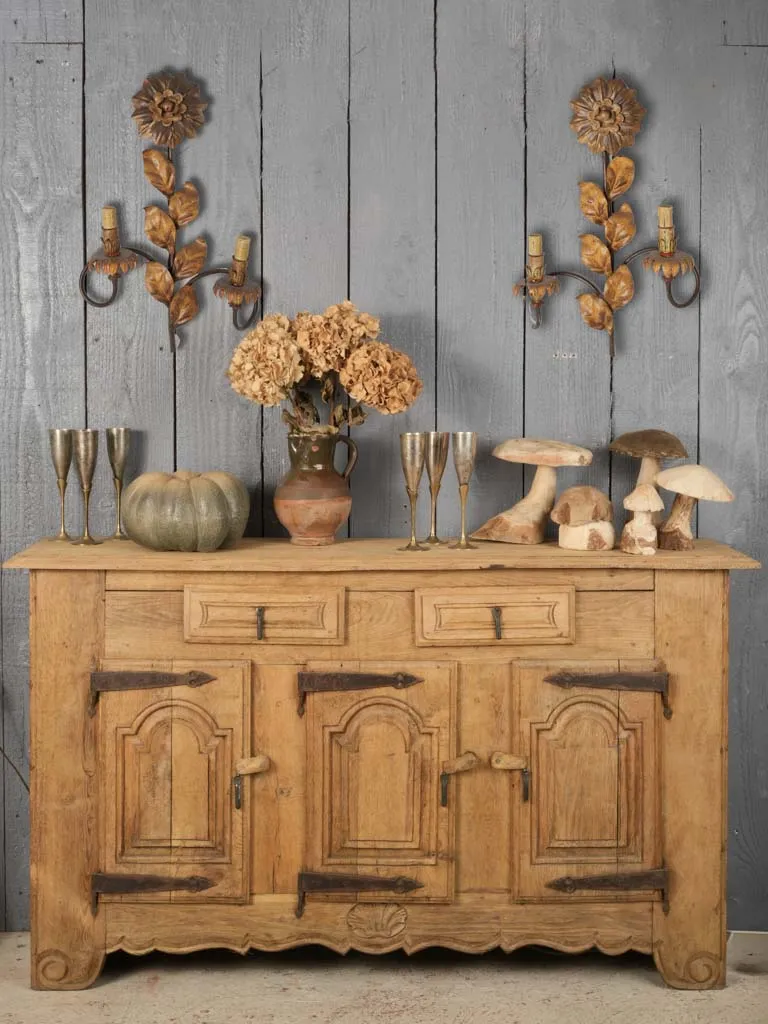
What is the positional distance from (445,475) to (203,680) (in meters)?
0.75

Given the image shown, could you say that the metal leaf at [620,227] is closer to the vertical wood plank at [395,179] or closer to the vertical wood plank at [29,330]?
the vertical wood plank at [395,179]

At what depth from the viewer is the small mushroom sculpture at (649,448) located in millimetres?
2447

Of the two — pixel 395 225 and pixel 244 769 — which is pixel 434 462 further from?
pixel 244 769

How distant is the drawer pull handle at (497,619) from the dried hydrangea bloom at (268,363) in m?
0.62

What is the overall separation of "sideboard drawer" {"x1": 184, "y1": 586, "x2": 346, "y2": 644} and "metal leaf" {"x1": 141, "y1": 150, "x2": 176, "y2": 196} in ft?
3.10

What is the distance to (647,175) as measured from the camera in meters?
2.62

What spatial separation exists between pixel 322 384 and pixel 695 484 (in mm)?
826

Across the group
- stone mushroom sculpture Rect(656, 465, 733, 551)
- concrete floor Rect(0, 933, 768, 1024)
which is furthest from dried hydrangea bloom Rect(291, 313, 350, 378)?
concrete floor Rect(0, 933, 768, 1024)

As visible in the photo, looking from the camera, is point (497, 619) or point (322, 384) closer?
point (497, 619)

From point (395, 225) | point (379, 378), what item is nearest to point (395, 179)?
point (395, 225)

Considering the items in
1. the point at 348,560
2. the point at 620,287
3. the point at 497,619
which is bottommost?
the point at 497,619

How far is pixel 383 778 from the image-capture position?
2.31m

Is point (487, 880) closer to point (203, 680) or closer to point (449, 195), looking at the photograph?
point (203, 680)

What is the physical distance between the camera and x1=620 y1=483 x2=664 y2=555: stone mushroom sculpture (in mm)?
2357
